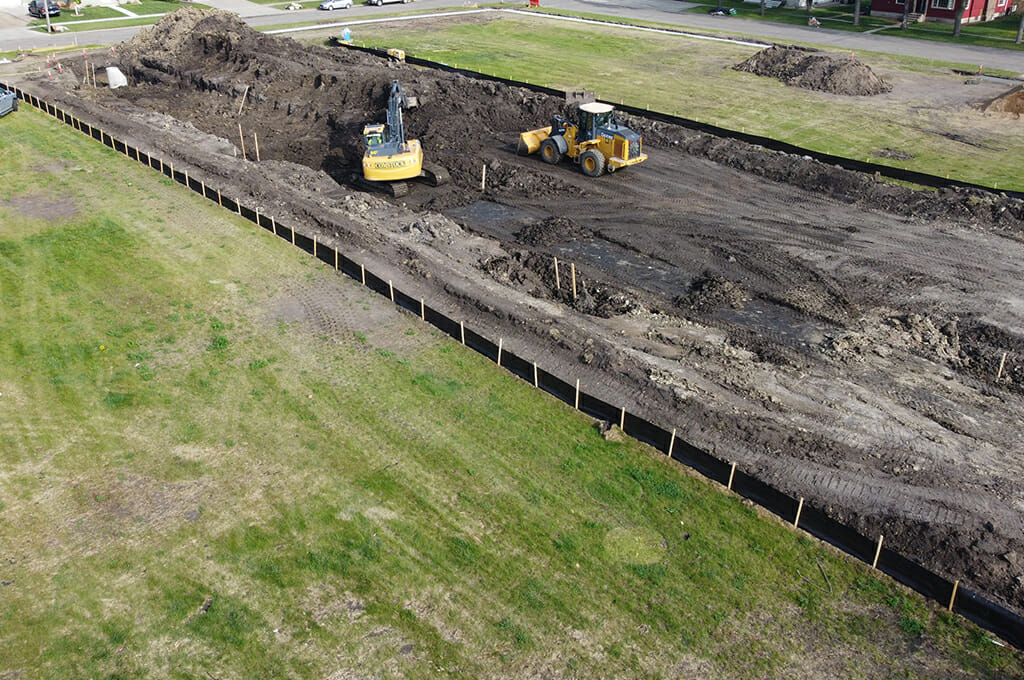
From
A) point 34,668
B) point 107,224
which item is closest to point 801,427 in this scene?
point 34,668

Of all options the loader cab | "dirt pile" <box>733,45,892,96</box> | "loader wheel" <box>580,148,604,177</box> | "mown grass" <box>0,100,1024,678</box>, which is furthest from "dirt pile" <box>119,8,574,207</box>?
"dirt pile" <box>733,45,892,96</box>

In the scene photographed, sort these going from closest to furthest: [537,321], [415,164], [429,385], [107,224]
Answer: [429,385]
[537,321]
[107,224]
[415,164]

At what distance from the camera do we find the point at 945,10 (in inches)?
2566

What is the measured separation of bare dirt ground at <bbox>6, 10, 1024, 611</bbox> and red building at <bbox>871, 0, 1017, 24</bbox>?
2709cm

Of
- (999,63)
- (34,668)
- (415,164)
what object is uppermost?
(999,63)

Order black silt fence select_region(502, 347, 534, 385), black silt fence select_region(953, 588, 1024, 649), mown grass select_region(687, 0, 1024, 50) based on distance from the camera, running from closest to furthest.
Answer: black silt fence select_region(953, 588, 1024, 649) → black silt fence select_region(502, 347, 534, 385) → mown grass select_region(687, 0, 1024, 50)

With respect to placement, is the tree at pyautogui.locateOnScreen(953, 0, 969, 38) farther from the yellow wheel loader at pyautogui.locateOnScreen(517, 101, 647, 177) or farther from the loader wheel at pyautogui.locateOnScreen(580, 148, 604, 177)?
the loader wheel at pyautogui.locateOnScreen(580, 148, 604, 177)

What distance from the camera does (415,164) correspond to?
3203 centimetres

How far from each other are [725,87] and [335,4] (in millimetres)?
42889

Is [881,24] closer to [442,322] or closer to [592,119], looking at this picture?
[592,119]

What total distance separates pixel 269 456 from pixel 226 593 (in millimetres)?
4022

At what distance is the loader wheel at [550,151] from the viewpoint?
3409 centimetres

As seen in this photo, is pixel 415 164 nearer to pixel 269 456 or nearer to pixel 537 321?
pixel 537 321

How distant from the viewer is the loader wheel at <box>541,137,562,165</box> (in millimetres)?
34094
